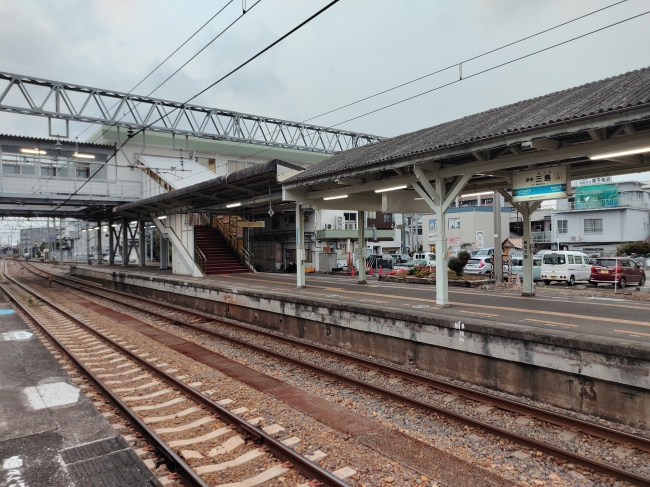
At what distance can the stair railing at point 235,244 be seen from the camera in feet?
84.8

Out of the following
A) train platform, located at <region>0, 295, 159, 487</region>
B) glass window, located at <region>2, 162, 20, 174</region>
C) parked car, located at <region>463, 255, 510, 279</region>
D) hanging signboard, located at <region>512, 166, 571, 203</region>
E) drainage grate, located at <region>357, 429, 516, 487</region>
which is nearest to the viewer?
train platform, located at <region>0, 295, 159, 487</region>

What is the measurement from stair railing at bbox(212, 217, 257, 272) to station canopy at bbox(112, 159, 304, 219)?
6.37 ft

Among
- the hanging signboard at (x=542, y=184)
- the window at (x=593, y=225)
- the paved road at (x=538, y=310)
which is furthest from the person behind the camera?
the window at (x=593, y=225)

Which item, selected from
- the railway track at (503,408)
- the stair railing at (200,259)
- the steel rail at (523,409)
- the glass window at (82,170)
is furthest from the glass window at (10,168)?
the steel rail at (523,409)

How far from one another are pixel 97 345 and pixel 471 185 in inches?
462

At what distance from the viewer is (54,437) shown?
200 inches

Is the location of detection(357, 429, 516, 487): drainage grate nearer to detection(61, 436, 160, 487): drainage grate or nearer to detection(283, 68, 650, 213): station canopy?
detection(61, 436, 160, 487): drainage grate

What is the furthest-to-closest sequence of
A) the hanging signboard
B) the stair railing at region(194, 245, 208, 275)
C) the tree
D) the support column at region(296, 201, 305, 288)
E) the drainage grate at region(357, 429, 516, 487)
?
the tree → the stair railing at region(194, 245, 208, 275) → the support column at region(296, 201, 305, 288) → the hanging signboard → the drainage grate at region(357, 429, 516, 487)

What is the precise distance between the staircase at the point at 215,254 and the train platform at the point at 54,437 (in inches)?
624

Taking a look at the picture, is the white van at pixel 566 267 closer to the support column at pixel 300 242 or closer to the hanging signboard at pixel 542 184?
the support column at pixel 300 242

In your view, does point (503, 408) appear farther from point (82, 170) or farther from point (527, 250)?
point (82, 170)

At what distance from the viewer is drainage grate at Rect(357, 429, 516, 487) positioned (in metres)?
4.48

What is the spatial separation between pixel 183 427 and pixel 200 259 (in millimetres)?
18380

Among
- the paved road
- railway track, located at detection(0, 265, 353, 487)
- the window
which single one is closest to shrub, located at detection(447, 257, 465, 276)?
the paved road
